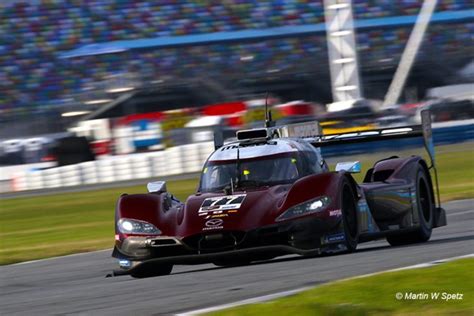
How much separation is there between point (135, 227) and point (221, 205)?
2.55 ft

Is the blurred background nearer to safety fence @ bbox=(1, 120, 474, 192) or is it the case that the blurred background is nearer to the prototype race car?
safety fence @ bbox=(1, 120, 474, 192)

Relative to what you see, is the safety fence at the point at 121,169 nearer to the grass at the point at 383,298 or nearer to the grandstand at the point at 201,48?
the grandstand at the point at 201,48

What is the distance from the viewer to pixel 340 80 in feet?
108

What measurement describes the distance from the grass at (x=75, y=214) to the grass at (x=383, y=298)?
741cm

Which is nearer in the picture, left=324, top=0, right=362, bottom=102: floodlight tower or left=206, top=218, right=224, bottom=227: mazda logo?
left=206, top=218, right=224, bottom=227: mazda logo

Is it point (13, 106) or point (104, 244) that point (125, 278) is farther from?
point (13, 106)

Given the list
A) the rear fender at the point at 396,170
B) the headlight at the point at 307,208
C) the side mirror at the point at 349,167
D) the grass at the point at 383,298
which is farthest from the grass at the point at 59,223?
the grass at the point at 383,298

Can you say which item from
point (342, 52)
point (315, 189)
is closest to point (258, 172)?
point (315, 189)

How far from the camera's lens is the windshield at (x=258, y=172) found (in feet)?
27.6

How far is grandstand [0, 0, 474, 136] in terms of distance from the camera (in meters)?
31.4

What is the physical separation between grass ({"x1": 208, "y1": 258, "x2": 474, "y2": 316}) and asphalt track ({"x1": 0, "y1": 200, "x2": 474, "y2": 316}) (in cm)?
53

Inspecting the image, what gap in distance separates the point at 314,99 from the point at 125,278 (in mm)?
25903

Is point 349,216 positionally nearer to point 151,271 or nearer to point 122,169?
point 151,271

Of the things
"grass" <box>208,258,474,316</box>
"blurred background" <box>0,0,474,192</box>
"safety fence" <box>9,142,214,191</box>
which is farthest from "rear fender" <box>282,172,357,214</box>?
"blurred background" <box>0,0,474,192</box>
